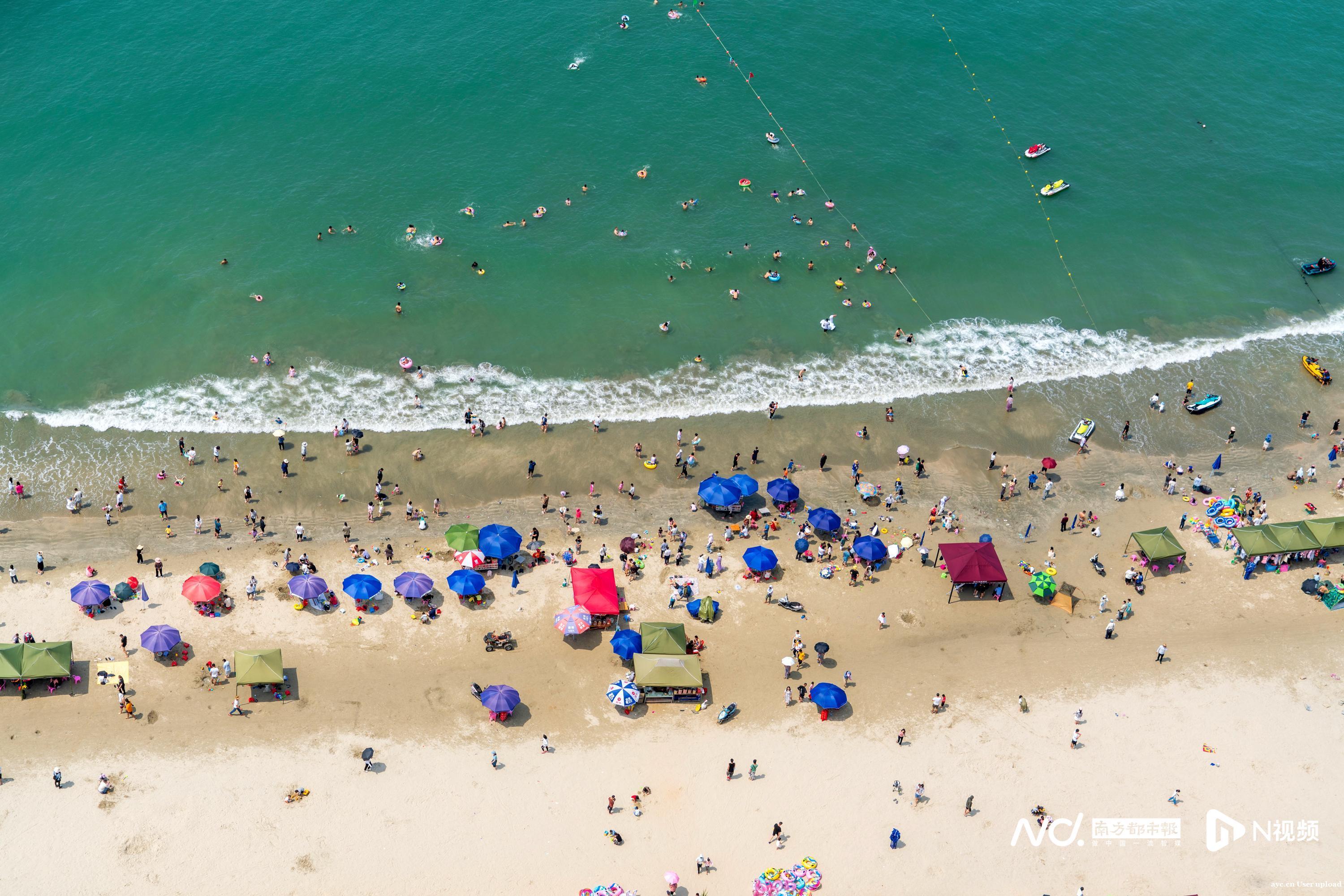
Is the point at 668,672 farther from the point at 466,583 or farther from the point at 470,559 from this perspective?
the point at 470,559

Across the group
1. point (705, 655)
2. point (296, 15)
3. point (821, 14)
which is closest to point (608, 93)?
point (821, 14)

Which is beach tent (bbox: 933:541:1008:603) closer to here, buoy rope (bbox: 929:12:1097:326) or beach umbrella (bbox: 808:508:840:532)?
beach umbrella (bbox: 808:508:840:532)

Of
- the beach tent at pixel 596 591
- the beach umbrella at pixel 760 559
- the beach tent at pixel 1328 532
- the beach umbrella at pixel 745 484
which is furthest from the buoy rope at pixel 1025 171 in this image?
the beach tent at pixel 596 591

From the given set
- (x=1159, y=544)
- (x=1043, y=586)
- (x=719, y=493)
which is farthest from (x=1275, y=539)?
(x=719, y=493)

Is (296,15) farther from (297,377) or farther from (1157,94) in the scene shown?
(1157,94)

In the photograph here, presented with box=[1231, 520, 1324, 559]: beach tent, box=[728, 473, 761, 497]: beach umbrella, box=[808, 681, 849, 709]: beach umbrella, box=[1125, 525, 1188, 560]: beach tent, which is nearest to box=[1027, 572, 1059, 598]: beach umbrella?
box=[1125, 525, 1188, 560]: beach tent
